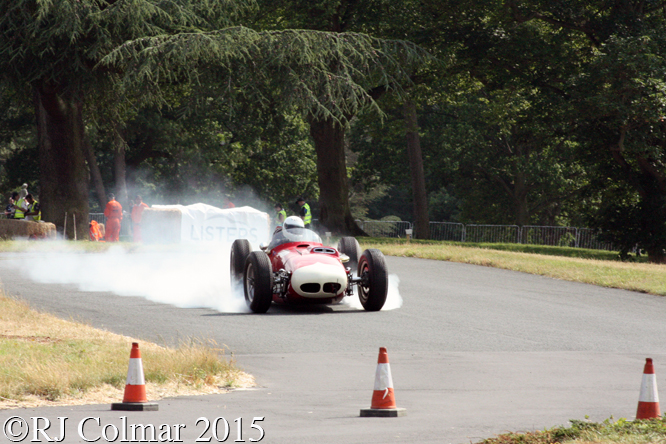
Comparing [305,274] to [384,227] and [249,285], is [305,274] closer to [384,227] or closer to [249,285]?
[249,285]

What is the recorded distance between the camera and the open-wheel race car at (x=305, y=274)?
14320mm

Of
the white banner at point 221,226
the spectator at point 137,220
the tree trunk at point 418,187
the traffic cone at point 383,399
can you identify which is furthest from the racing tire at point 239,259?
the tree trunk at point 418,187

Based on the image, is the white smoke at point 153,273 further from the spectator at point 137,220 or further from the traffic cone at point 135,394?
the traffic cone at point 135,394

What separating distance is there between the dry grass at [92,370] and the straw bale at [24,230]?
18135mm

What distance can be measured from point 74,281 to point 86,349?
9044mm

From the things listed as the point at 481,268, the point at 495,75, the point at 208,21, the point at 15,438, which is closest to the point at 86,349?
the point at 15,438

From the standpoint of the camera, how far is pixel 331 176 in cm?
3706

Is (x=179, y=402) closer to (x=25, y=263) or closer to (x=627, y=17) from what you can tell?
(x=25, y=263)

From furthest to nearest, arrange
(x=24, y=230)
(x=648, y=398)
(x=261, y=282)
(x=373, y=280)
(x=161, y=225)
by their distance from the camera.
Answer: (x=161, y=225)
(x=24, y=230)
(x=373, y=280)
(x=261, y=282)
(x=648, y=398)

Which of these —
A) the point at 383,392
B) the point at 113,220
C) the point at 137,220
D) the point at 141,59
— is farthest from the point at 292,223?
the point at 113,220

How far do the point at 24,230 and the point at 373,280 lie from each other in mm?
17611

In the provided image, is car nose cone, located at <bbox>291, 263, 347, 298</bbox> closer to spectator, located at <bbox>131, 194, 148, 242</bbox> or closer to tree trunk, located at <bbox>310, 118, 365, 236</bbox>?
spectator, located at <bbox>131, 194, 148, 242</bbox>

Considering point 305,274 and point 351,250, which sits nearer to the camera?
point 305,274

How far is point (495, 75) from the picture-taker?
118 ft
